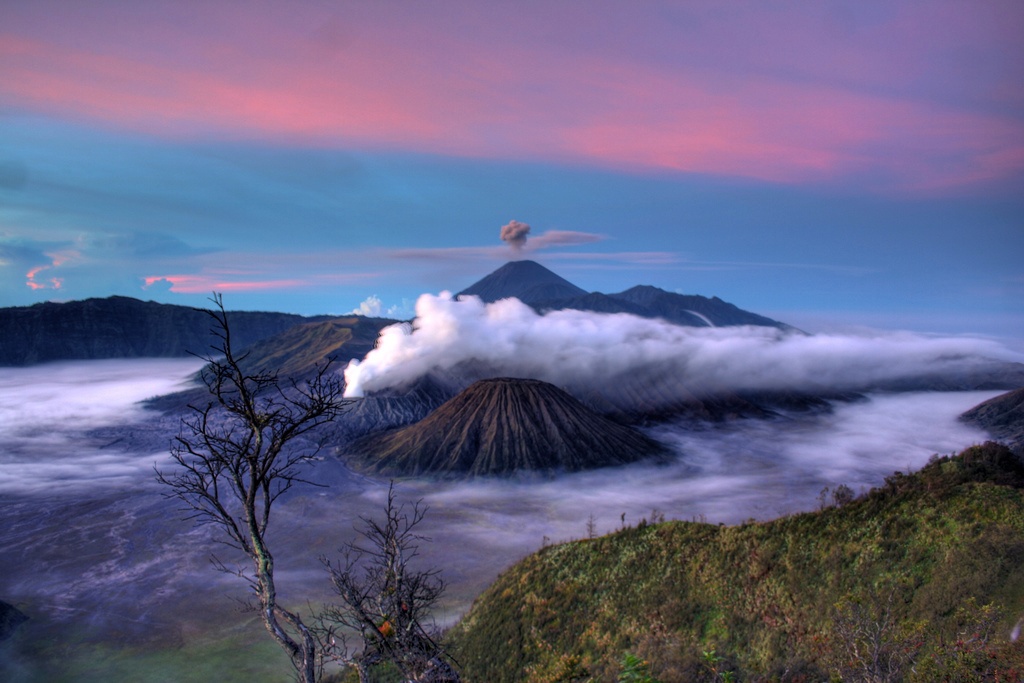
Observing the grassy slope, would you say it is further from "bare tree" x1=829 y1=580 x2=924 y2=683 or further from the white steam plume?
the white steam plume

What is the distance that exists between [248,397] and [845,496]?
47.3 m

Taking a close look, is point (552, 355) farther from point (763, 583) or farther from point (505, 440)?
point (763, 583)

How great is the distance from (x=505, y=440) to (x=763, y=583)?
223ft

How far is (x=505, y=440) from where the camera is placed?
90.2 metres

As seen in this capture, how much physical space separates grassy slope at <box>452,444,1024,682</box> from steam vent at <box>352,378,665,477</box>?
56493 millimetres

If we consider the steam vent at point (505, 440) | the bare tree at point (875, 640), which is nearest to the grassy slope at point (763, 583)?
the bare tree at point (875, 640)

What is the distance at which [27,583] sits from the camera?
4950 cm

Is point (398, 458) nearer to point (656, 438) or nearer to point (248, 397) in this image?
point (656, 438)

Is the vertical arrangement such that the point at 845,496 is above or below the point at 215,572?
above

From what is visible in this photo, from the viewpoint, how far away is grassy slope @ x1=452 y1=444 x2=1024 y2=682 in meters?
19.7

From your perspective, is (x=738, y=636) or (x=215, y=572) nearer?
(x=738, y=636)

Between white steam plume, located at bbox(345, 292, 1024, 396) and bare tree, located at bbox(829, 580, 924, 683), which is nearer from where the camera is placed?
bare tree, located at bbox(829, 580, 924, 683)

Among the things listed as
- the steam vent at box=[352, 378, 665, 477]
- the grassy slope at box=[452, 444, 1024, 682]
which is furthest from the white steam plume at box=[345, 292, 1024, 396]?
the grassy slope at box=[452, 444, 1024, 682]

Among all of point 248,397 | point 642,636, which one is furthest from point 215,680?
point 248,397
